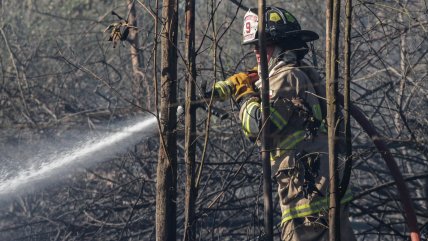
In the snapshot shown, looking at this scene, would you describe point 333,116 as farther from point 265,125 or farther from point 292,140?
point 292,140

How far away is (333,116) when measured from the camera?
355cm

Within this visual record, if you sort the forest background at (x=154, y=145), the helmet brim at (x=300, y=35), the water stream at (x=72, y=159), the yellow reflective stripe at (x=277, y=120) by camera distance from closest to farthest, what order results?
the yellow reflective stripe at (x=277, y=120)
the helmet brim at (x=300, y=35)
the forest background at (x=154, y=145)
the water stream at (x=72, y=159)

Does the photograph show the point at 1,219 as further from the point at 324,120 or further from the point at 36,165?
the point at 324,120

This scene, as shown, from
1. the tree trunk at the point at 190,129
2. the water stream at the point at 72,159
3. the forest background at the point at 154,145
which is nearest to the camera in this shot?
the tree trunk at the point at 190,129

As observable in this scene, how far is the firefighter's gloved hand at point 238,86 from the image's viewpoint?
4434 millimetres

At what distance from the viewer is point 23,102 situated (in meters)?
7.91

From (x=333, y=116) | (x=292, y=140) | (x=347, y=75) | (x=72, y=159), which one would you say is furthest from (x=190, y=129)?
(x=72, y=159)

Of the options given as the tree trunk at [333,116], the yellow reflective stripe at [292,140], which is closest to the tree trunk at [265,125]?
the yellow reflective stripe at [292,140]

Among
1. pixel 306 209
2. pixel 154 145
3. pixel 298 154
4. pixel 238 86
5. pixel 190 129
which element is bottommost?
pixel 306 209

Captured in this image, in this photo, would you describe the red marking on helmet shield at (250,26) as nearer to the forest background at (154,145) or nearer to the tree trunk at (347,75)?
the forest background at (154,145)

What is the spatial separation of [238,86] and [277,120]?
34 centimetres

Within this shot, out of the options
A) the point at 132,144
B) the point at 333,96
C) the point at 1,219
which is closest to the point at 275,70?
the point at 333,96

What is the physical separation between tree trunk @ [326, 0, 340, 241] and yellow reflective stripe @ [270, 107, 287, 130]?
763 millimetres

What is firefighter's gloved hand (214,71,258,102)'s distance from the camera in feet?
14.5
